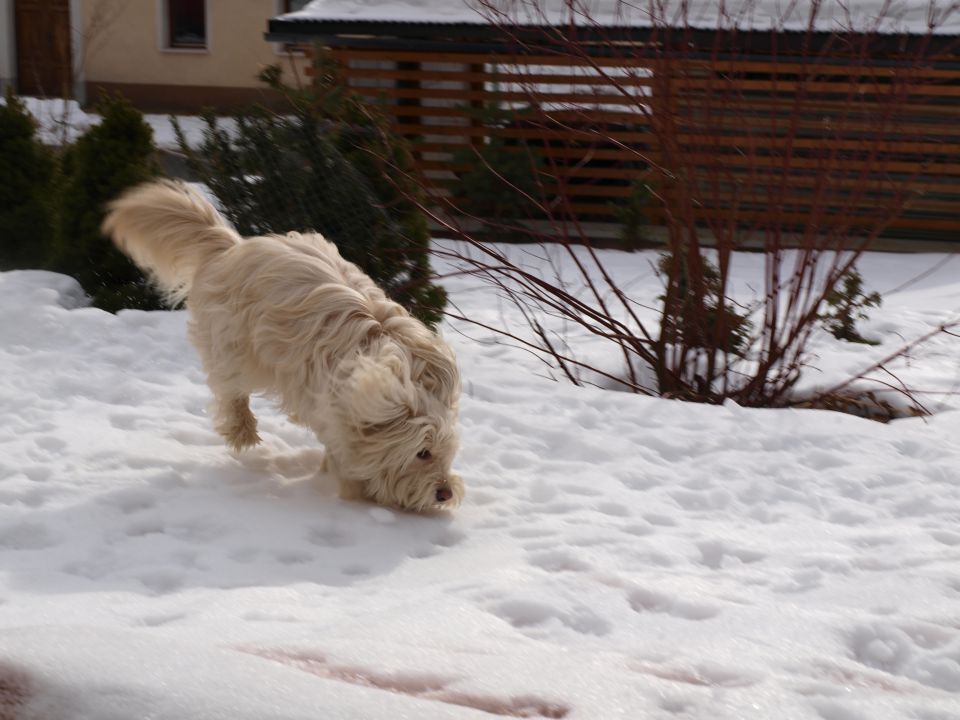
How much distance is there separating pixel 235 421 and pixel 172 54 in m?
19.0

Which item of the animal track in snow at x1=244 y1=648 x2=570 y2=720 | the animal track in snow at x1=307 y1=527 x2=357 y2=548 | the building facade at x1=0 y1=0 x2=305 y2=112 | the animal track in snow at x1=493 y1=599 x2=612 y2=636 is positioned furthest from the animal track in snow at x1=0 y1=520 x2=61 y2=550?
the building facade at x1=0 y1=0 x2=305 y2=112

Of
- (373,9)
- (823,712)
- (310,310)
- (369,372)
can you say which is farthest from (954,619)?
(373,9)

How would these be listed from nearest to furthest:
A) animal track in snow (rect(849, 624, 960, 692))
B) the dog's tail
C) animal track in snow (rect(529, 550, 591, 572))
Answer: animal track in snow (rect(849, 624, 960, 692)) → animal track in snow (rect(529, 550, 591, 572)) → the dog's tail

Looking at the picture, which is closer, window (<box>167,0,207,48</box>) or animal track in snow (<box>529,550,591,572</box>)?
animal track in snow (<box>529,550,591,572</box>)

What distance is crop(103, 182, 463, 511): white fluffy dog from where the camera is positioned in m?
4.20

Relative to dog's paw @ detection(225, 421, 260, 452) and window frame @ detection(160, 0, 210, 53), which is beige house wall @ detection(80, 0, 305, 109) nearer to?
window frame @ detection(160, 0, 210, 53)

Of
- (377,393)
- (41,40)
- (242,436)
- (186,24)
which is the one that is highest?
(186,24)

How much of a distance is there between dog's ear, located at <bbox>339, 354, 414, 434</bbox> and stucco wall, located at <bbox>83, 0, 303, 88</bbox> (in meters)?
18.8

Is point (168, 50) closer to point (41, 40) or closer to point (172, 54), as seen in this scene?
point (172, 54)

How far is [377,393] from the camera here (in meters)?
4.09

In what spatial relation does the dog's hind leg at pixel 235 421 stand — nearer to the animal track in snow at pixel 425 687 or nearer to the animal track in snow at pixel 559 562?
the animal track in snow at pixel 559 562

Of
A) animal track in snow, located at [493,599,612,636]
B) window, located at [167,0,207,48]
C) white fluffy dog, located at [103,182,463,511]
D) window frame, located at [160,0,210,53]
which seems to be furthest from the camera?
window, located at [167,0,207,48]

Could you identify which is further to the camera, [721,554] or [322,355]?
[322,355]

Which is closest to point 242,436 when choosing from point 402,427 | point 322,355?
point 322,355
